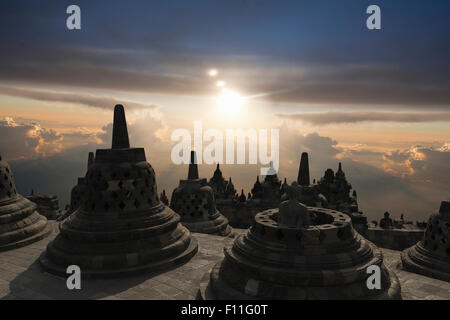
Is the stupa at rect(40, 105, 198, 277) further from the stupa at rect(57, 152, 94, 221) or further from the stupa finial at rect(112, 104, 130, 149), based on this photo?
the stupa at rect(57, 152, 94, 221)

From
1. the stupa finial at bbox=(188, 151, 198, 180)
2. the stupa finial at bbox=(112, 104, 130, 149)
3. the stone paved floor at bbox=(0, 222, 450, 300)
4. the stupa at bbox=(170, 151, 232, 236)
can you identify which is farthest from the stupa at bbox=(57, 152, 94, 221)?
the stupa finial at bbox=(112, 104, 130, 149)

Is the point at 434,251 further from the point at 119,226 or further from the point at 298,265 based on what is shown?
the point at 119,226

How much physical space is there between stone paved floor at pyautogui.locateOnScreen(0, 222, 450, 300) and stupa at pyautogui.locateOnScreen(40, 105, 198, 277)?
1.27 ft

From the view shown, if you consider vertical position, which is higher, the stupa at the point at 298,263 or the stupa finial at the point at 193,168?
the stupa finial at the point at 193,168

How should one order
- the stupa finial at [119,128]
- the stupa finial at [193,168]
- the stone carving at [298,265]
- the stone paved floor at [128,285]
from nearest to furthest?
the stone carving at [298,265] < the stone paved floor at [128,285] < the stupa finial at [119,128] < the stupa finial at [193,168]

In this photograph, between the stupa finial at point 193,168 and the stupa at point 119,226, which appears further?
the stupa finial at point 193,168

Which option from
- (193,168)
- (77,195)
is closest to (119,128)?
(193,168)

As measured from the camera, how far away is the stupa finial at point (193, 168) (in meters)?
19.8

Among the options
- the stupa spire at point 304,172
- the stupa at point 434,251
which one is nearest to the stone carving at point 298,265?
the stupa at point 434,251

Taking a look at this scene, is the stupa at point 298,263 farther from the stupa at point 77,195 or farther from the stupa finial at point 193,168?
the stupa at point 77,195

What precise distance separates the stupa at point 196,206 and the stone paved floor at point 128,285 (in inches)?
258

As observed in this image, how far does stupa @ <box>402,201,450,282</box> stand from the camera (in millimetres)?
11539
